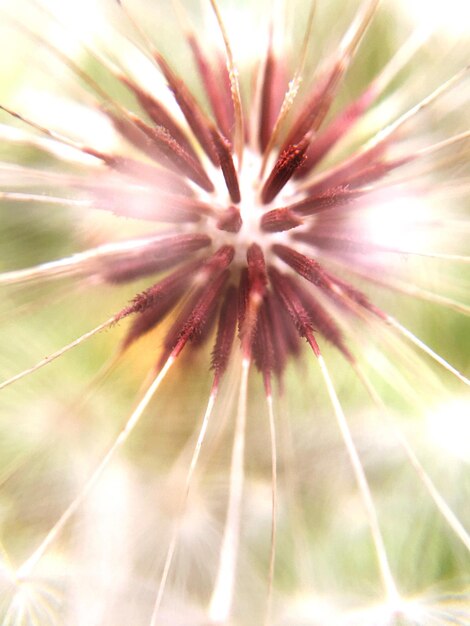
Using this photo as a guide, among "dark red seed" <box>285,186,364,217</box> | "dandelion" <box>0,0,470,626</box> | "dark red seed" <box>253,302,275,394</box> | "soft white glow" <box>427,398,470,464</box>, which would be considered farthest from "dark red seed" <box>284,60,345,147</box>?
"soft white glow" <box>427,398,470,464</box>

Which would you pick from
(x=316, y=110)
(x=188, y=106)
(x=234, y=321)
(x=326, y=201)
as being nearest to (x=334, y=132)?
(x=316, y=110)

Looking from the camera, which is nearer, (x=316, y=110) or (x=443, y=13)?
(x=316, y=110)

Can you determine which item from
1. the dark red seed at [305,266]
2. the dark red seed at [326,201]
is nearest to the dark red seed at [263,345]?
the dark red seed at [305,266]

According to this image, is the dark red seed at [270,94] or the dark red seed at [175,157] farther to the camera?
the dark red seed at [270,94]

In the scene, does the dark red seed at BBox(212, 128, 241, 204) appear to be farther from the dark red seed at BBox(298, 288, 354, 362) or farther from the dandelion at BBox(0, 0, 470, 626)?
the dark red seed at BBox(298, 288, 354, 362)

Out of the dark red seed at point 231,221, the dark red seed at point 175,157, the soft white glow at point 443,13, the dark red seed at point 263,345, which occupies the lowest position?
the dark red seed at point 263,345

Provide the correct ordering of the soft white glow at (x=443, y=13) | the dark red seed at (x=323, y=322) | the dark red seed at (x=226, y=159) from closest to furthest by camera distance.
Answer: the dark red seed at (x=226, y=159)
the dark red seed at (x=323, y=322)
the soft white glow at (x=443, y=13)

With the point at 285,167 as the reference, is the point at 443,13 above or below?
above

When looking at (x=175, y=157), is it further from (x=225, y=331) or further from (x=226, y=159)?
(x=225, y=331)

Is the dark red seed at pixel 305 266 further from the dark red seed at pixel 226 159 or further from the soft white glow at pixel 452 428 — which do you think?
the soft white glow at pixel 452 428
